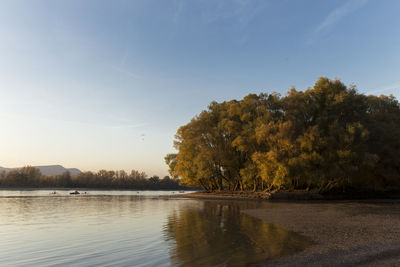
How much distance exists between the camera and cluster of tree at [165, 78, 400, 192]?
4094 centimetres

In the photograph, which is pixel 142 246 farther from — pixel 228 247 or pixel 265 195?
pixel 265 195

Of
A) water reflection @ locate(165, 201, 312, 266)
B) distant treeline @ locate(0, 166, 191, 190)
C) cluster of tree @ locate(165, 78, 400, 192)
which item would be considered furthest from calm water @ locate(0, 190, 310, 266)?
distant treeline @ locate(0, 166, 191, 190)

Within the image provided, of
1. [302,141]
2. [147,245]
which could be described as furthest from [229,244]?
[302,141]

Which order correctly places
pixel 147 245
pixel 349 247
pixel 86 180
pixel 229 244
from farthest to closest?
pixel 86 180 → pixel 147 245 → pixel 229 244 → pixel 349 247

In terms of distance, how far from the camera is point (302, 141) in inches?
1620

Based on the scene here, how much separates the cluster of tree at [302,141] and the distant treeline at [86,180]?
7111cm

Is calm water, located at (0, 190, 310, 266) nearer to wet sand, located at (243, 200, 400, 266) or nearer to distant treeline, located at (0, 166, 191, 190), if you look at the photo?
wet sand, located at (243, 200, 400, 266)

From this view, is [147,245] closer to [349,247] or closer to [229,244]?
[229,244]

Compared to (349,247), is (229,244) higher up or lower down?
higher up

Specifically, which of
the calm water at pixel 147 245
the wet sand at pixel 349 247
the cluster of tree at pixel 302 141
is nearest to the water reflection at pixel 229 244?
the calm water at pixel 147 245

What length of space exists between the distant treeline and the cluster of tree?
71.1m

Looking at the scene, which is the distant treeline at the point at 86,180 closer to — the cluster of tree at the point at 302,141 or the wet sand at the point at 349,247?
the cluster of tree at the point at 302,141

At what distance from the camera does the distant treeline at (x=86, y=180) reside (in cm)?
13768

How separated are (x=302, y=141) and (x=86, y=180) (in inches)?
5676
